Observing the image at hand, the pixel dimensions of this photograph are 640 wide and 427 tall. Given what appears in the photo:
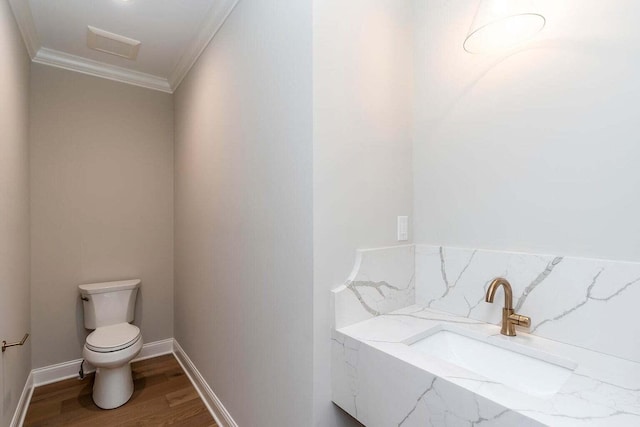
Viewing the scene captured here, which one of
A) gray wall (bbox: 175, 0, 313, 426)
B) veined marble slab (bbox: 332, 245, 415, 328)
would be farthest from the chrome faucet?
gray wall (bbox: 175, 0, 313, 426)

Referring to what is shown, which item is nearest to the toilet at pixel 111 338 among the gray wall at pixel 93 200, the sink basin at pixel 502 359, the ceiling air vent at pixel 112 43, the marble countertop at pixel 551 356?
the gray wall at pixel 93 200

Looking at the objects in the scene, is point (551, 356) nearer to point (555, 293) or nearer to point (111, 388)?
point (555, 293)

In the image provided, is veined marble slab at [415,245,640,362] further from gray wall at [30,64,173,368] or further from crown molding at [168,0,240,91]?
gray wall at [30,64,173,368]

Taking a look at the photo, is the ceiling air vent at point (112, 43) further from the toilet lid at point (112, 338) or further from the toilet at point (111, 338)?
the toilet lid at point (112, 338)

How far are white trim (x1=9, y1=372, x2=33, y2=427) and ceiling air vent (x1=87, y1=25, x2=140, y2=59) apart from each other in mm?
2403

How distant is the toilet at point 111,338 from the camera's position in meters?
1.98

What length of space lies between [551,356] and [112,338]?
8.12 ft

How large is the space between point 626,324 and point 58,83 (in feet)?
11.7

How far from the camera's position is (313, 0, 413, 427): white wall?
1167 mm

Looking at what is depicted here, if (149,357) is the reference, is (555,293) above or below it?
above

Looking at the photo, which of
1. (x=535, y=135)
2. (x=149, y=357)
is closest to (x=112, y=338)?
(x=149, y=357)

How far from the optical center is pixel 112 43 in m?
2.21

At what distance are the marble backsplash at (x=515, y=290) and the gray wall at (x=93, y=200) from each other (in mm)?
2213

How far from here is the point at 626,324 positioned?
3.09ft
